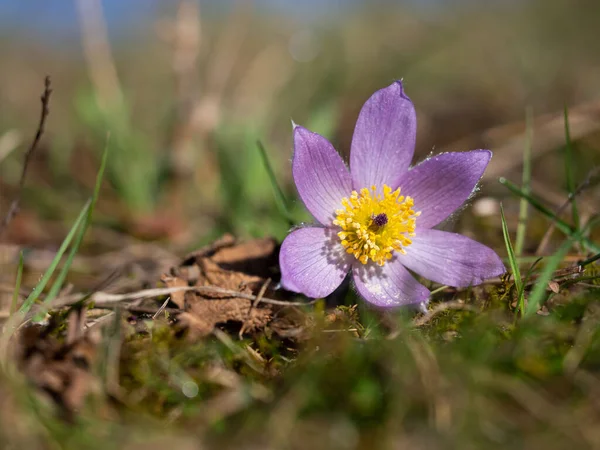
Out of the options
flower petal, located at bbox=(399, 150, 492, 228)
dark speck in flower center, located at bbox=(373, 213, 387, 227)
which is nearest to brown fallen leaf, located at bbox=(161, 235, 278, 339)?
dark speck in flower center, located at bbox=(373, 213, 387, 227)

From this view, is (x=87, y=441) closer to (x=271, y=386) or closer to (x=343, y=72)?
(x=271, y=386)

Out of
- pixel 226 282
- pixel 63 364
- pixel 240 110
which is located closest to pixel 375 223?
pixel 226 282

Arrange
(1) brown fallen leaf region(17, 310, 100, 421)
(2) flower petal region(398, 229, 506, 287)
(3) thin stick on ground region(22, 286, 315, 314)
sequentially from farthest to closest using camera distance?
(2) flower petal region(398, 229, 506, 287)
(3) thin stick on ground region(22, 286, 315, 314)
(1) brown fallen leaf region(17, 310, 100, 421)

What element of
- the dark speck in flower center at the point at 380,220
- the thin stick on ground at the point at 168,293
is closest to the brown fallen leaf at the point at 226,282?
the thin stick on ground at the point at 168,293

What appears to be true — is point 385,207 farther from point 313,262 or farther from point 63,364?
point 63,364

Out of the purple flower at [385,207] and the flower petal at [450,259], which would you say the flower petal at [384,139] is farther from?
the flower petal at [450,259]

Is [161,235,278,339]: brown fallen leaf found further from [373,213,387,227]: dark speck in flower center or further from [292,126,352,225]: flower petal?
[373,213,387,227]: dark speck in flower center
